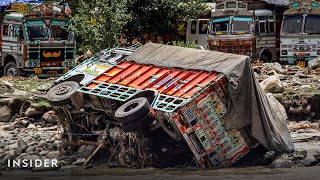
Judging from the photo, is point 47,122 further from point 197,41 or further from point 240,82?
point 197,41

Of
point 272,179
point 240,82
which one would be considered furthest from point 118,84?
point 272,179

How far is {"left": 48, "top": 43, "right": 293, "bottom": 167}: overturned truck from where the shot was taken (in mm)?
13359

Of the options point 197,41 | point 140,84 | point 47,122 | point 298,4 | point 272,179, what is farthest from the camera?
point 197,41

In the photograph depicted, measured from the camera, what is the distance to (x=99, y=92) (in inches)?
577

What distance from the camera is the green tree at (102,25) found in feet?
81.3

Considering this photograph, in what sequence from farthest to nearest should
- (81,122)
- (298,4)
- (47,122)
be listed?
(298,4)
(47,122)
(81,122)

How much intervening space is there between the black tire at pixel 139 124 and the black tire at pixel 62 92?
1713mm

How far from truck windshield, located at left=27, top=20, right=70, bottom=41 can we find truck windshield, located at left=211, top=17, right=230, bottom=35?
6.07 m

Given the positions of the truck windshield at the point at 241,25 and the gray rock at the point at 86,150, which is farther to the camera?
the truck windshield at the point at 241,25

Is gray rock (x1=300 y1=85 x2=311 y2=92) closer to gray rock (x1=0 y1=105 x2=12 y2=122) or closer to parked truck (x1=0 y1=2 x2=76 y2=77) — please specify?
gray rock (x1=0 y1=105 x2=12 y2=122)

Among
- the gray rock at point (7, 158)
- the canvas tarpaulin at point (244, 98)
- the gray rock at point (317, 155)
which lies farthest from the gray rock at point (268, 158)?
A: the gray rock at point (7, 158)

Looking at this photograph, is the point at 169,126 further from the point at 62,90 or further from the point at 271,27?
the point at 271,27

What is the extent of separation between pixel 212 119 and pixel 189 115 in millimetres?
514

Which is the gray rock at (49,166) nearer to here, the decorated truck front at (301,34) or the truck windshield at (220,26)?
the decorated truck front at (301,34)
